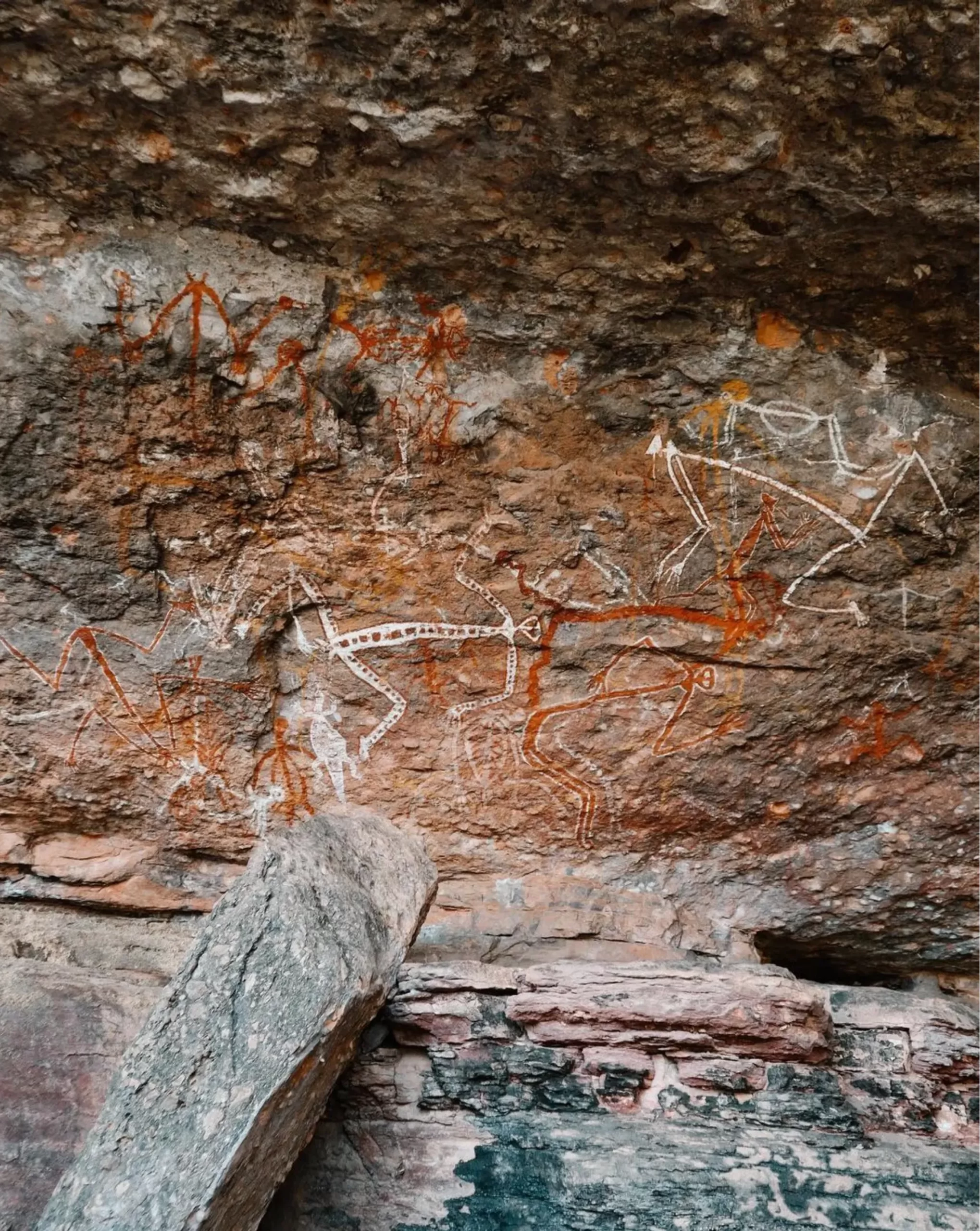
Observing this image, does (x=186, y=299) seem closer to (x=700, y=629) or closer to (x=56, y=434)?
(x=56, y=434)

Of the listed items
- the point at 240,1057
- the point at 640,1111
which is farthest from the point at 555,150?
the point at 640,1111

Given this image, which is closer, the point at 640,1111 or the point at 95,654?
the point at 640,1111

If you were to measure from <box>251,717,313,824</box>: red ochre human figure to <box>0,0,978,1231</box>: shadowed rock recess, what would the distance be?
0.04 feet

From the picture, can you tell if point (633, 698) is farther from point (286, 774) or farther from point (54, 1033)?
point (54, 1033)

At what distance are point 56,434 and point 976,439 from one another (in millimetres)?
2192

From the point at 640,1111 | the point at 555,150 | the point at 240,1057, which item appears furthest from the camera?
the point at 640,1111

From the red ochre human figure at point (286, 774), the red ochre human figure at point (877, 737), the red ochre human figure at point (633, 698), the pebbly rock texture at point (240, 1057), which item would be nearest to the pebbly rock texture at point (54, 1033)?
the pebbly rock texture at point (240, 1057)

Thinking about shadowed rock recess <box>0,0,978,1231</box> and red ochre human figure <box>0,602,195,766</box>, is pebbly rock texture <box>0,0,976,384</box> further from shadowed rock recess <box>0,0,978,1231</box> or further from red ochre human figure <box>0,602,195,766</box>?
red ochre human figure <box>0,602,195,766</box>

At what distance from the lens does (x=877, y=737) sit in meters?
2.83

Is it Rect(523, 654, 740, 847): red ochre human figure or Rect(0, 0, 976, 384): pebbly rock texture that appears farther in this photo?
Rect(523, 654, 740, 847): red ochre human figure

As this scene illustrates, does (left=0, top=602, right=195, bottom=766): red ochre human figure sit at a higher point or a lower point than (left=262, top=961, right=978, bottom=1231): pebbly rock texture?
higher

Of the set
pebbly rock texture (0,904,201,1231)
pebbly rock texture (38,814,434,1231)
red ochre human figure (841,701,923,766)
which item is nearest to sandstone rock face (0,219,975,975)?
red ochre human figure (841,701,923,766)

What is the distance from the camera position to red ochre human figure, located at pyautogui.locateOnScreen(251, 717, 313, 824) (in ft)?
9.46

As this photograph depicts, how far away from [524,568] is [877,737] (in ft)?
3.45
